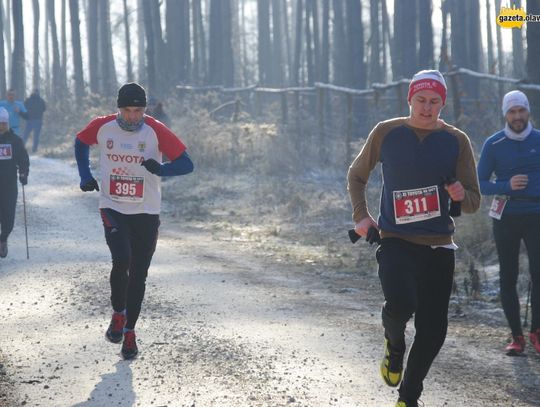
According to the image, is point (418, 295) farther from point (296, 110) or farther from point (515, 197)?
point (296, 110)

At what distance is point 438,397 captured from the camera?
22.1 feet

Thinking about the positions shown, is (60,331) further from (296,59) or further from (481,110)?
(296,59)

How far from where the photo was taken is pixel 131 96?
769cm

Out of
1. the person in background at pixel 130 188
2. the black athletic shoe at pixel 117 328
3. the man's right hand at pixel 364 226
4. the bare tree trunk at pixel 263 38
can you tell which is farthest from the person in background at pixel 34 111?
the man's right hand at pixel 364 226

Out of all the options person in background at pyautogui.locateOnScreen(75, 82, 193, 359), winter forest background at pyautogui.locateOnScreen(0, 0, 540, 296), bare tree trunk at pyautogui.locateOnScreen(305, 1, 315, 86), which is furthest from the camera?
bare tree trunk at pyautogui.locateOnScreen(305, 1, 315, 86)

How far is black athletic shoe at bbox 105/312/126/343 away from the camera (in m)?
7.90

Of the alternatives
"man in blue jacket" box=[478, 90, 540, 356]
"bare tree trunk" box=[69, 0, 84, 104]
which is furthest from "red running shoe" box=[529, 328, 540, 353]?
"bare tree trunk" box=[69, 0, 84, 104]

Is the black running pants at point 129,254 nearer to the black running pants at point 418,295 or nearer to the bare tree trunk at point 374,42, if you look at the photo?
the black running pants at point 418,295

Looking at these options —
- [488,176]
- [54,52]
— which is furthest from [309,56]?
[488,176]

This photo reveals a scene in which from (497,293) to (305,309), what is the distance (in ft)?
7.13

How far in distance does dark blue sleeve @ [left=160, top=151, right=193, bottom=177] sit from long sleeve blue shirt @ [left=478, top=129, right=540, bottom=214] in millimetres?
2238

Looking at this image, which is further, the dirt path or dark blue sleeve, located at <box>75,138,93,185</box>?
dark blue sleeve, located at <box>75,138,93,185</box>

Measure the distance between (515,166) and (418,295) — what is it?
9.41ft

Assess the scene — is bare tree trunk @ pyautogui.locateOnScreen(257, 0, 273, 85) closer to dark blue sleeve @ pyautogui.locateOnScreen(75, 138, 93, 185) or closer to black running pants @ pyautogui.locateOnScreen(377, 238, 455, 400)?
dark blue sleeve @ pyautogui.locateOnScreen(75, 138, 93, 185)
